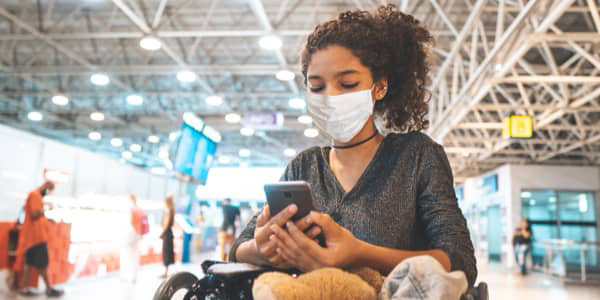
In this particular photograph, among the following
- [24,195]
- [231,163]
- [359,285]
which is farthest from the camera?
[231,163]

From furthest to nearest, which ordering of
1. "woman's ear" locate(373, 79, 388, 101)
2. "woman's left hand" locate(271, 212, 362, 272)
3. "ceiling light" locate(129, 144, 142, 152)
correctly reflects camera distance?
"ceiling light" locate(129, 144, 142, 152) < "woman's ear" locate(373, 79, 388, 101) < "woman's left hand" locate(271, 212, 362, 272)

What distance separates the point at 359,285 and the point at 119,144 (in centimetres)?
2953

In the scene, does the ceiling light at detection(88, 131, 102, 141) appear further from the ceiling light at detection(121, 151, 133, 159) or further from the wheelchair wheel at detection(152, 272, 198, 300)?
the wheelchair wheel at detection(152, 272, 198, 300)

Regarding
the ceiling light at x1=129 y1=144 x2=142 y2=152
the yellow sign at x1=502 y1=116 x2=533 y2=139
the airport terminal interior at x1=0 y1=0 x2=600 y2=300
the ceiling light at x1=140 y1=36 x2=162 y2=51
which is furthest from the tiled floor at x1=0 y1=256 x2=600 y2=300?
the ceiling light at x1=129 y1=144 x2=142 y2=152

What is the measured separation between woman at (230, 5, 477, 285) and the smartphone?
2 centimetres

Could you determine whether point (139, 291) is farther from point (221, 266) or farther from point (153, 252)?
point (221, 266)

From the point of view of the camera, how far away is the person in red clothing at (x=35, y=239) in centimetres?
700

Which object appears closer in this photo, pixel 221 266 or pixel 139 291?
pixel 221 266

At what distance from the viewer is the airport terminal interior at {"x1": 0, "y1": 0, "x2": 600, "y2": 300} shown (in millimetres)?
1343

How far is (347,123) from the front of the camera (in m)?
1.45

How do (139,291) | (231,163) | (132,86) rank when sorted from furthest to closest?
1. (231,163)
2. (132,86)
3. (139,291)

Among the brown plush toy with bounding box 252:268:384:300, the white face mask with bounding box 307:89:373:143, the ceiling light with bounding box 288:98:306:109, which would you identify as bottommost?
the brown plush toy with bounding box 252:268:384:300

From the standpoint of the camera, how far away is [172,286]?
5.33 feet

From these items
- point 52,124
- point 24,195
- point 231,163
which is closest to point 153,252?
point 24,195
